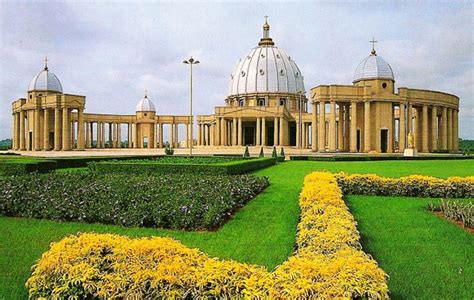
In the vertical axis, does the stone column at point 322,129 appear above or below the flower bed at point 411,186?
above

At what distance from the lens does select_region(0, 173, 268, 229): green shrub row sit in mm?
10844

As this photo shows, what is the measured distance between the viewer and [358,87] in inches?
2279

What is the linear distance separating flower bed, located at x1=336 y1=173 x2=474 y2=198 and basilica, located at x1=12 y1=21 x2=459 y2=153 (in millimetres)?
24068

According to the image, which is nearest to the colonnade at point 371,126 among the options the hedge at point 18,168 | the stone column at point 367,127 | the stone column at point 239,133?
the stone column at point 367,127

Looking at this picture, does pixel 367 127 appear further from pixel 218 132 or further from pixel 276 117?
pixel 218 132

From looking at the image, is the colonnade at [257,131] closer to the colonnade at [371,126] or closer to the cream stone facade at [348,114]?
the cream stone facade at [348,114]

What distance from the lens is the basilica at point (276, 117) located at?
5825 centimetres

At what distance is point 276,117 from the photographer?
7031cm

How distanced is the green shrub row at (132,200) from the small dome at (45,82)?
62754 mm

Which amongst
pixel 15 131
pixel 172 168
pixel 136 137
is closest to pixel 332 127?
pixel 172 168

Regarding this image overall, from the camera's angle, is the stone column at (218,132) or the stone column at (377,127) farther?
the stone column at (218,132)

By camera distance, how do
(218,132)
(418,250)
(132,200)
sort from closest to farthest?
(418,250) < (132,200) < (218,132)

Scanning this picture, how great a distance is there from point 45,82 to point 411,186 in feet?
228

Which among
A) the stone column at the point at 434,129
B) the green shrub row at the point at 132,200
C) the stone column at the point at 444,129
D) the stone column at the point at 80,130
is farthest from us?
the stone column at the point at 80,130
